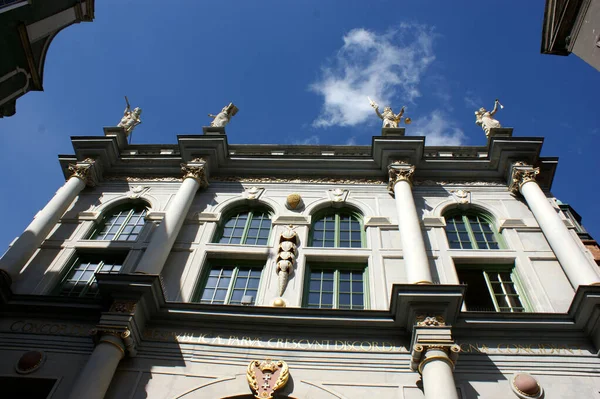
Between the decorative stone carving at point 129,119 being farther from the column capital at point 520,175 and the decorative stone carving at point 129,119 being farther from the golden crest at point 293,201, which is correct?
the column capital at point 520,175

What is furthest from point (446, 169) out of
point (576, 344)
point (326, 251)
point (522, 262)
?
point (576, 344)

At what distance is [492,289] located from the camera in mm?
14531

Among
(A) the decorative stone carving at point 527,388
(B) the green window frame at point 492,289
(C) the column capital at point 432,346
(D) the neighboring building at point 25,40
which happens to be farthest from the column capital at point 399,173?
(D) the neighboring building at point 25,40

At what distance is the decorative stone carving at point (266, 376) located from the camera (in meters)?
11.4

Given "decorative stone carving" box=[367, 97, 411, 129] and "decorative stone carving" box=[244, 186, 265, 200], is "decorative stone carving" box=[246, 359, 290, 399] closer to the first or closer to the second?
"decorative stone carving" box=[244, 186, 265, 200]

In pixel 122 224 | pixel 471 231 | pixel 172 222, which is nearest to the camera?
pixel 172 222

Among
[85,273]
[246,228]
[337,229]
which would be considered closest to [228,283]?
[246,228]

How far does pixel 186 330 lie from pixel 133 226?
19.4 ft

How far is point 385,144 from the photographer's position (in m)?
18.9

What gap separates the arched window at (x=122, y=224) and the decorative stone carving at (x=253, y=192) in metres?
3.71

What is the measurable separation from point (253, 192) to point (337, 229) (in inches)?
141

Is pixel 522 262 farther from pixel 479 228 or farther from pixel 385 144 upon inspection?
pixel 385 144

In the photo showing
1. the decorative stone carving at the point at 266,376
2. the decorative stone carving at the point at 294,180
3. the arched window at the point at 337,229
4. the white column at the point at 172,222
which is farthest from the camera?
the decorative stone carving at the point at 294,180

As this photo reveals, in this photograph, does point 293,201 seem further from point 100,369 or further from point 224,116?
point 100,369
